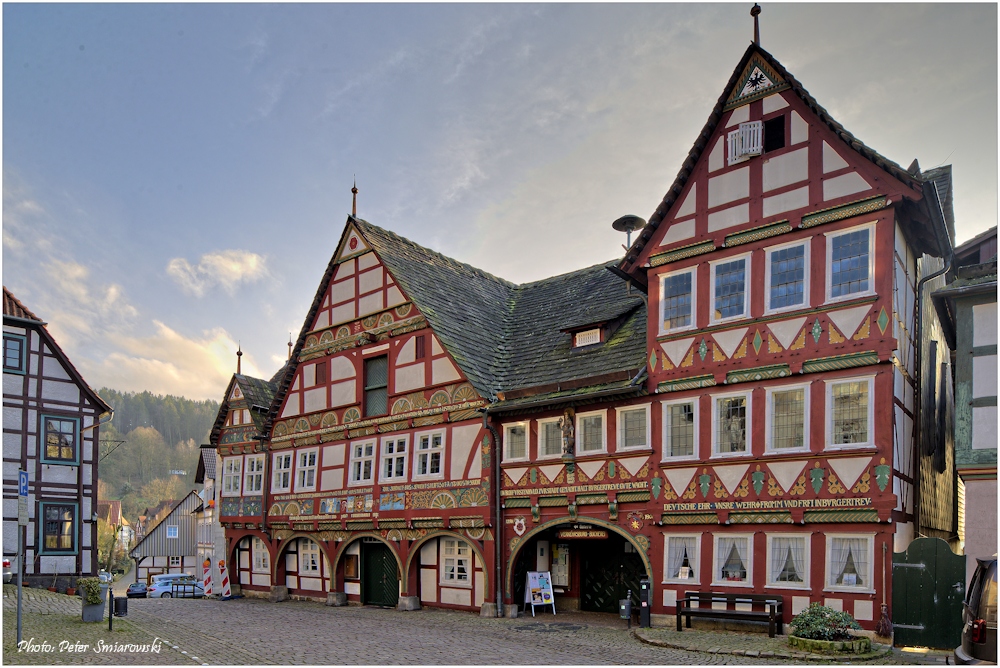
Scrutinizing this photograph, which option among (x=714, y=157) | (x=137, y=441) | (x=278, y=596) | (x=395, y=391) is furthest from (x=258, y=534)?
(x=137, y=441)

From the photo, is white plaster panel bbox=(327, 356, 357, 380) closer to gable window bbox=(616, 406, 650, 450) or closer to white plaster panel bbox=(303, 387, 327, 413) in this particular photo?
white plaster panel bbox=(303, 387, 327, 413)

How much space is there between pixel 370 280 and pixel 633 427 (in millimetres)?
10721

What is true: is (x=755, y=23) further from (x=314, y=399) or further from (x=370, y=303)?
(x=314, y=399)

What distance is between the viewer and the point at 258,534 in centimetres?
3203

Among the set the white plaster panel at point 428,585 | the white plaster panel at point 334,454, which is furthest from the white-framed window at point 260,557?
the white plaster panel at point 428,585

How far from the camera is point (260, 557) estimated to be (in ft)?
106

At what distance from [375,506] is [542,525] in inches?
245

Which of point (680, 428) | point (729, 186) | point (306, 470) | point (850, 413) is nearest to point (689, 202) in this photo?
point (729, 186)

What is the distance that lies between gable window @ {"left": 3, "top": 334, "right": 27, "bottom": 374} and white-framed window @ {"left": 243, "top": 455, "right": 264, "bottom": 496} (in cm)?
806

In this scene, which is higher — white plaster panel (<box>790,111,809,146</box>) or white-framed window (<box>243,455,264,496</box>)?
white plaster panel (<box>790,111,809,146</box>)

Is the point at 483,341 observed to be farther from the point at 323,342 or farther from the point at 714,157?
the point at 714,157

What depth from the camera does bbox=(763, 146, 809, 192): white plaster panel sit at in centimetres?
1948

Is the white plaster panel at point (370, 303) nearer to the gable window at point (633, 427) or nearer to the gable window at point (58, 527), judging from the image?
the gable window at point (633, 427)

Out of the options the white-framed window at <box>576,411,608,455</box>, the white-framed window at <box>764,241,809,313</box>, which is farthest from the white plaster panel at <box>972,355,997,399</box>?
the white-framed window at <box>576,411,608,455</box>
